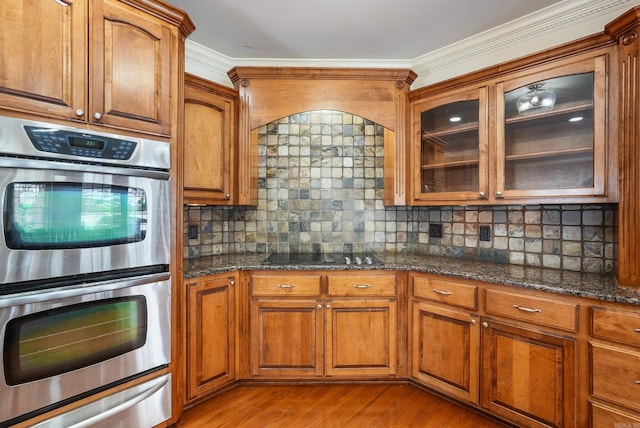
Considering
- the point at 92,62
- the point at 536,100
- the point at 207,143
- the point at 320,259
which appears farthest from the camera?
the point at 320,259

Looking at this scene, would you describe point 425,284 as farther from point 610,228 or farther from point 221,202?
point 221,202

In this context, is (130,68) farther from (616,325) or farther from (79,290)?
(616,325)

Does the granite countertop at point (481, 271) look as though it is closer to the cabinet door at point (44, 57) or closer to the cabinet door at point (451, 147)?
the cabinet door at point (451, 147)

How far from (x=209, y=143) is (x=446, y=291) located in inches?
79.2

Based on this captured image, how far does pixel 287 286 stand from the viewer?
86.4 inches

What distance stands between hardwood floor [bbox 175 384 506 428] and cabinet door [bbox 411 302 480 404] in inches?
5.2

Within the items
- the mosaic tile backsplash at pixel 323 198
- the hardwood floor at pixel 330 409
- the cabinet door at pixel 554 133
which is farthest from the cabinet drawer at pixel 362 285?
the cabinet door at pixel 554 133

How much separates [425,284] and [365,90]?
1.61 m

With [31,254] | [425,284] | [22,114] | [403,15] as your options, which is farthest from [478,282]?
[22,114]

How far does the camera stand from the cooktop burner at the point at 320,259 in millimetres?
2277

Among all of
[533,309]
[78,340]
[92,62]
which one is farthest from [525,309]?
[92,62]

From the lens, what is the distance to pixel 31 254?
49.2 inches

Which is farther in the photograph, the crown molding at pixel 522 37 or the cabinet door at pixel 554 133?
the crown molding at pixel 522 37

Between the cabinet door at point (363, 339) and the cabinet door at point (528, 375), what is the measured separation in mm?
615
